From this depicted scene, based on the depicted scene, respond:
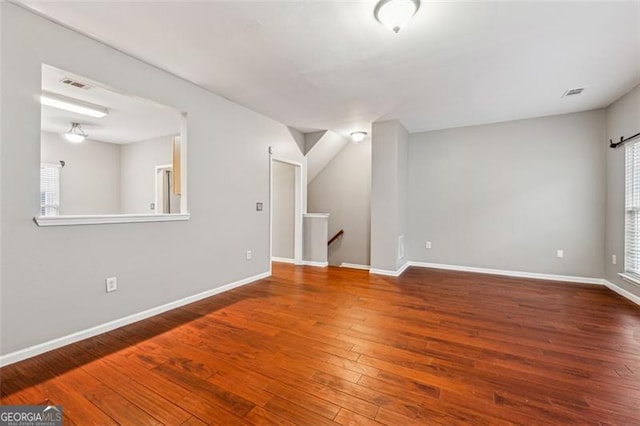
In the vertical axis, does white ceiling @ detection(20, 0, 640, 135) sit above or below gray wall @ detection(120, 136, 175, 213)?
above

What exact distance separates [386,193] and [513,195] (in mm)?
2179

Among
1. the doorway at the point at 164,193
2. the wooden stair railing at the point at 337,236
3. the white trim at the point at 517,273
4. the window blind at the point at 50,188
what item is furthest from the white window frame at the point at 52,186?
the white trim at the point at 517,273

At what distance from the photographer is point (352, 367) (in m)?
1.94

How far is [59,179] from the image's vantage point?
5.32m

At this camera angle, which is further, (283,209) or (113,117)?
(283,209)

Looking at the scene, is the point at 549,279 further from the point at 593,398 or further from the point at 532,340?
the point at 593,398

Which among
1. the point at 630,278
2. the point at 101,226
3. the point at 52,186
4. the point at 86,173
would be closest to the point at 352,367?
the point at 101,226

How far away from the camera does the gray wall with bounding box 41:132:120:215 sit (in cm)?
531

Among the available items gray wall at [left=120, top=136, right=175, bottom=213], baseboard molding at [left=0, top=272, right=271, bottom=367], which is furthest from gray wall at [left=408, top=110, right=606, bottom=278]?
gray wall at [left=120, top=136, right=175, bottom=213]

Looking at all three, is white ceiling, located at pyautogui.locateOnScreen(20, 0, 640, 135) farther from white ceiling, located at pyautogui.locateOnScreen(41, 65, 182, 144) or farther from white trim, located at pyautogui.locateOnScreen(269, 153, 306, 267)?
white trim, located at pyautogui.locateOnScreen(269, 153, 306, 267)

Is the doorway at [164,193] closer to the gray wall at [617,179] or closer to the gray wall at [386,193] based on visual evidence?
the gray wall at [386,193]

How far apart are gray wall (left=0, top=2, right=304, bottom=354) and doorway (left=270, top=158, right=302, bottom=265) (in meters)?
1.49

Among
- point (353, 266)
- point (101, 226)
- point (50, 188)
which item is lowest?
point (353, 266)

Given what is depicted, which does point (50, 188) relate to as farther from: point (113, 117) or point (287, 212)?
point (287, 212)
